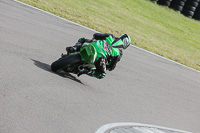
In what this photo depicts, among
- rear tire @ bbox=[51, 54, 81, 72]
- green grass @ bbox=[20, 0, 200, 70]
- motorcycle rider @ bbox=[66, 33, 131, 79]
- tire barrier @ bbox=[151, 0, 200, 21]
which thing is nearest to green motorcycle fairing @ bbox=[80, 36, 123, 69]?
motorcycle rider @ bbox=[66, 33, 131, 79]

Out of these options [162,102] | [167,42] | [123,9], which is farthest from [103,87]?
[123,9]

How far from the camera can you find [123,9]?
891 inches

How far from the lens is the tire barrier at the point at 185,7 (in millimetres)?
25703

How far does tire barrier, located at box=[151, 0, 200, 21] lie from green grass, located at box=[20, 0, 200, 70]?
45cm

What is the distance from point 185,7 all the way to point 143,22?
21.0 ft

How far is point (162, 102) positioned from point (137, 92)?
0.71 meters

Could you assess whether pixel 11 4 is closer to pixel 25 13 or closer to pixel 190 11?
pixel 25 13

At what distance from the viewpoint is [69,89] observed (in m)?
6.95

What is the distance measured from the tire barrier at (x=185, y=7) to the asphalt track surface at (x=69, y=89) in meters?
13.5

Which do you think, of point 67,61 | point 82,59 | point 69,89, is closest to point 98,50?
point 82,59

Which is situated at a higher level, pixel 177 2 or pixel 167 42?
pixel 177 2

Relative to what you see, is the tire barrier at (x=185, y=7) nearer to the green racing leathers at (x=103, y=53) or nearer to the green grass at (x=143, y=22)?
the green grass at (x=143, y=22)

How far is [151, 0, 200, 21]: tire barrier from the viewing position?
25.7m

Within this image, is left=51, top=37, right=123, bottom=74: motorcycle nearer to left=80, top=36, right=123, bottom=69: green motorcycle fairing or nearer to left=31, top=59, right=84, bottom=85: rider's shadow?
left=80, top=36, right=123, bottom=69: green motorcycle fairing
